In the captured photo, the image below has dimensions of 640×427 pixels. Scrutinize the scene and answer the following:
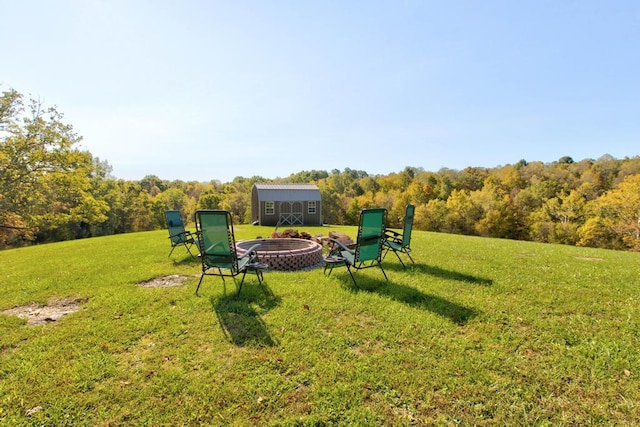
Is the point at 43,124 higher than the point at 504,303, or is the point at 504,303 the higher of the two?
the point at 43,124

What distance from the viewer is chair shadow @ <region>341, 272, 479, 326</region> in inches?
161

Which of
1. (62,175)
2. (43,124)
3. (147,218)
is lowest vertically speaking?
(147,218)

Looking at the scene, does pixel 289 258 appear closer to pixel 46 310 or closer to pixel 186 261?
pixel 186 261

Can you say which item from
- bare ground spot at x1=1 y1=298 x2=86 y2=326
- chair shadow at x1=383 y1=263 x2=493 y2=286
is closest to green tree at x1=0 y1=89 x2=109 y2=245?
bare ground spot at x1=1 y1=298 x2=86 y2=326

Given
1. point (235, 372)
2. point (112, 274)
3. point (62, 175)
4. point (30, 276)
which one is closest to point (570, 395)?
point (235, 372)

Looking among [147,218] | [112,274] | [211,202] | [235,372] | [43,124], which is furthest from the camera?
[211,202]

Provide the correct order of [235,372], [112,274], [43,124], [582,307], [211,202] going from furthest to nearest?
1. [211,202]
2. [43,124]
3. [112,274]
4. [582,307]
5. [235,372]

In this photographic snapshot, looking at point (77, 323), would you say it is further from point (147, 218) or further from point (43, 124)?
point (147, 218)

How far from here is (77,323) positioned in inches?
155

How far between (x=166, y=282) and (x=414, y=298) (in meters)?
4.74

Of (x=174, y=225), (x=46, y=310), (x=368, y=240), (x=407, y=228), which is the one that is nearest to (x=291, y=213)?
(x=174, y=225)

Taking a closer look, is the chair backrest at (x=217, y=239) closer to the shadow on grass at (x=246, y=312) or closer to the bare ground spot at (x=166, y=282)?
the shadow on grass at (x=246, y=312)

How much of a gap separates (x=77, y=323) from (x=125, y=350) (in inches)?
48.5

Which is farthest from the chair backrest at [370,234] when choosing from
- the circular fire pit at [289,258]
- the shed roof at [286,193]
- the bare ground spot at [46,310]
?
the shed roof at [286,193]
